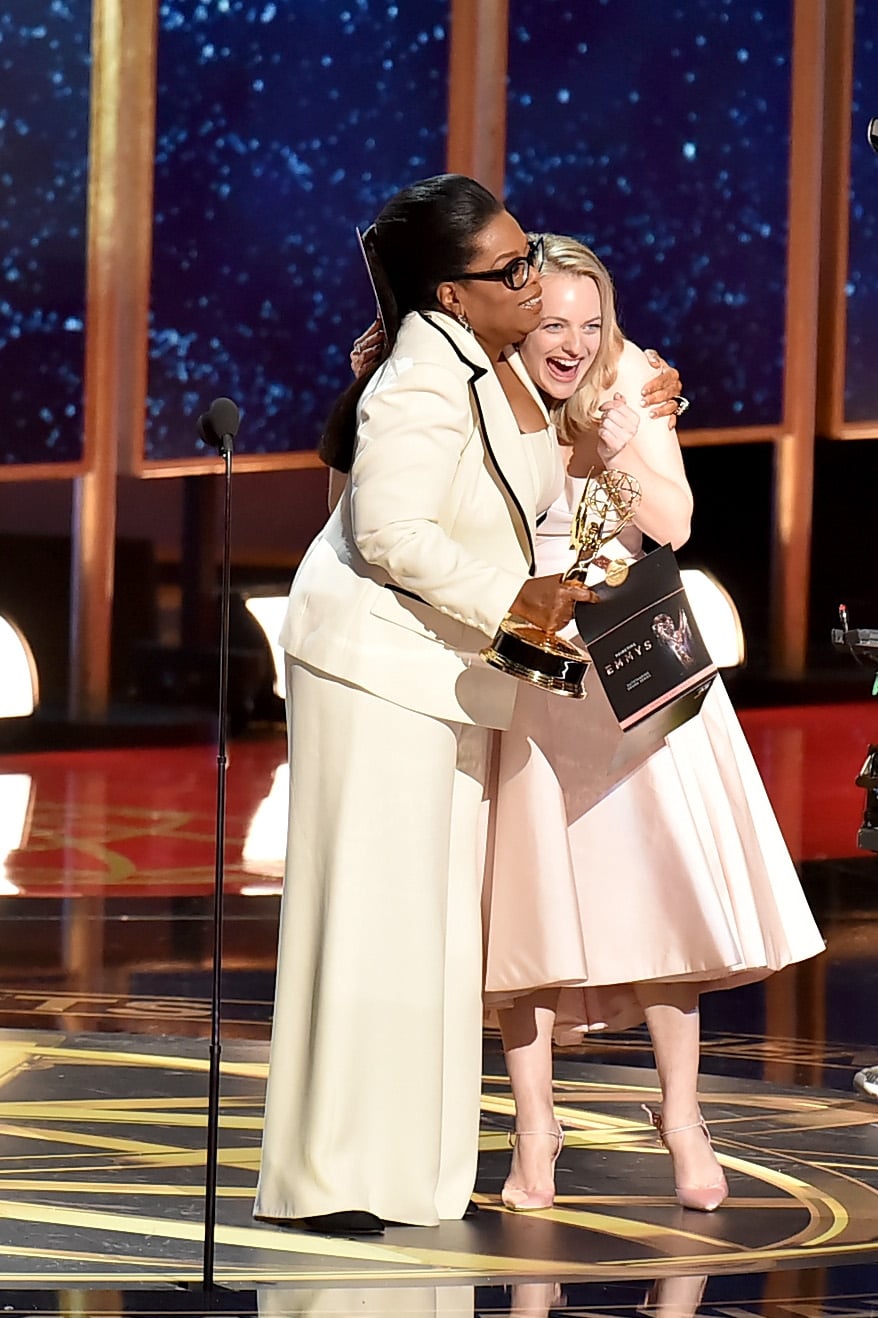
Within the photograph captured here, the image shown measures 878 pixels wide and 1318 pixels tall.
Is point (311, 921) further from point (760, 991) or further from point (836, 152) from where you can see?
point (836, 152)

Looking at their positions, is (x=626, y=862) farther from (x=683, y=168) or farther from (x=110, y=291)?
(x=110, y=291)

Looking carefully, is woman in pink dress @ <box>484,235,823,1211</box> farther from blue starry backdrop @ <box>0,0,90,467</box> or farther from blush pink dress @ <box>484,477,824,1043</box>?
blue starry backdrop @ <box>0,0,90,467</box>

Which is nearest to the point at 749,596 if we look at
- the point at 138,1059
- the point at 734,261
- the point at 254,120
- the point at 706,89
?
the point at 734,261

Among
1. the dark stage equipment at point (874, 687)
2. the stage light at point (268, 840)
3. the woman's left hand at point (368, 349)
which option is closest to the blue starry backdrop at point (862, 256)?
the stage light at point (268, 840)

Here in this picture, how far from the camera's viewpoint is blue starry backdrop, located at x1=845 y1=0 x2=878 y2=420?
928 cm

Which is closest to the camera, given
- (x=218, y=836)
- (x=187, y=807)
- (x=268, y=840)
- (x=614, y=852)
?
(x=218, y=836)

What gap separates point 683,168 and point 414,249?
6.71 m

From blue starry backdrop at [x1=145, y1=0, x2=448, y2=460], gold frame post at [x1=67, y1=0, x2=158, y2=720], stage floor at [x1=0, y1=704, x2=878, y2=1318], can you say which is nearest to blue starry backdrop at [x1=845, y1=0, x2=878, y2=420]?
blue starry backdrop at [x1=145, y1=0, x2=448, y2=460]

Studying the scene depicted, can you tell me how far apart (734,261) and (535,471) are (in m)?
6.66

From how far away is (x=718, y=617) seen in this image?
366 inches

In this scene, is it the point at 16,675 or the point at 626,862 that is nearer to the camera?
the point at 626,862

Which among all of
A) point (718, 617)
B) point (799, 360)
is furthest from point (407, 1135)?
point (799, 360)

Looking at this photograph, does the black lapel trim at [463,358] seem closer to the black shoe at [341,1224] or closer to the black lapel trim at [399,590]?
the black lapel trim at [399,590]

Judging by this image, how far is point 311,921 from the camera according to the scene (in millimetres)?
2914
